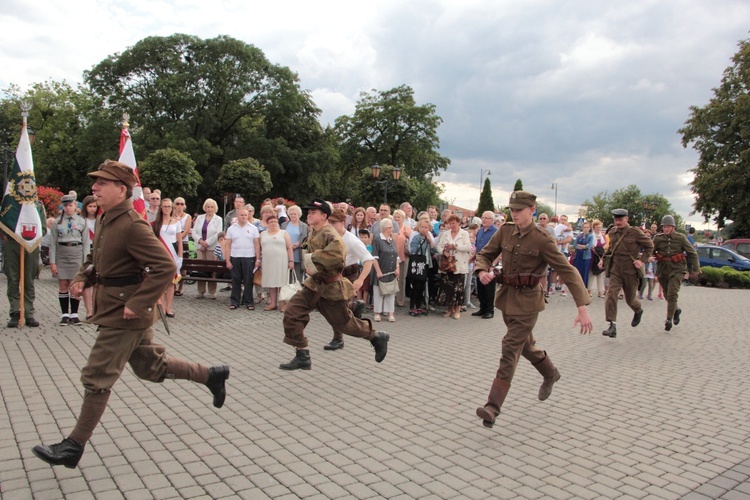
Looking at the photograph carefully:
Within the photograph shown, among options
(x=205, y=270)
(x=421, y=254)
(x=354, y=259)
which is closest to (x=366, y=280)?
(x=421, y=254)

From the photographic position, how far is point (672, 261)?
36.6 ft

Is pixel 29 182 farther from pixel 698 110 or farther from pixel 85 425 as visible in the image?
pixel 698 110

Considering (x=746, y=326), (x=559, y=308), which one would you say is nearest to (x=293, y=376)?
(x=559, y=308)

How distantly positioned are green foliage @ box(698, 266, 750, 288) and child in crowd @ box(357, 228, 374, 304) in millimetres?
17117

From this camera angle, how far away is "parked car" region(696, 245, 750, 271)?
26141mm

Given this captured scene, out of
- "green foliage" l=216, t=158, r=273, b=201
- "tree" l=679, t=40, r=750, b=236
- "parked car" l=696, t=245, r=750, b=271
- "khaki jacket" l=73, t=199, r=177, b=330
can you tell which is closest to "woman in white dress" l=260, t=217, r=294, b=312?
"khaki jacket" l=73, t=199, r=177, b=330

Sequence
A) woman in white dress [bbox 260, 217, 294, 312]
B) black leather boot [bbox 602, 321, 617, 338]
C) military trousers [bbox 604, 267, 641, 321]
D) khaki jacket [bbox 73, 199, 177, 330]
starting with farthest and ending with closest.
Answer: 1. woman in white dress [bbox 260, 217, 294, 312]
2. military trousers [bbox 604, 267, 641, 321]
3. black leather boot [bbox 602, 321, 617, 338]
4. khaki jacket [bbox 73, 199, 177, 330]

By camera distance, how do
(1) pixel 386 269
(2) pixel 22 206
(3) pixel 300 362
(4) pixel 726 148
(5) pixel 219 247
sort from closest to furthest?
(3) pixel 300 362 < (2) pixel 22 206 < (1) pixel 386 269 < (5) pixel 219 247 < (4) pixel 726 148

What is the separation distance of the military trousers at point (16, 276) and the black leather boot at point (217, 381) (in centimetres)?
550

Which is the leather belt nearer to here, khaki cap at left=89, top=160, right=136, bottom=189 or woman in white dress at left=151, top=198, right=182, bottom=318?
khaki cap at left=89, top=160, right=136, bottom=189

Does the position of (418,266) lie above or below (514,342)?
above

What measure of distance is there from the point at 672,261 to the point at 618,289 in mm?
1930

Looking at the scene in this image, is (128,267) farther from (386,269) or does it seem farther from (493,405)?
(386,269)

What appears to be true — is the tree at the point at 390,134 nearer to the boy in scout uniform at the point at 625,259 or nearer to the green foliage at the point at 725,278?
the green foliage at the point at 725,278
